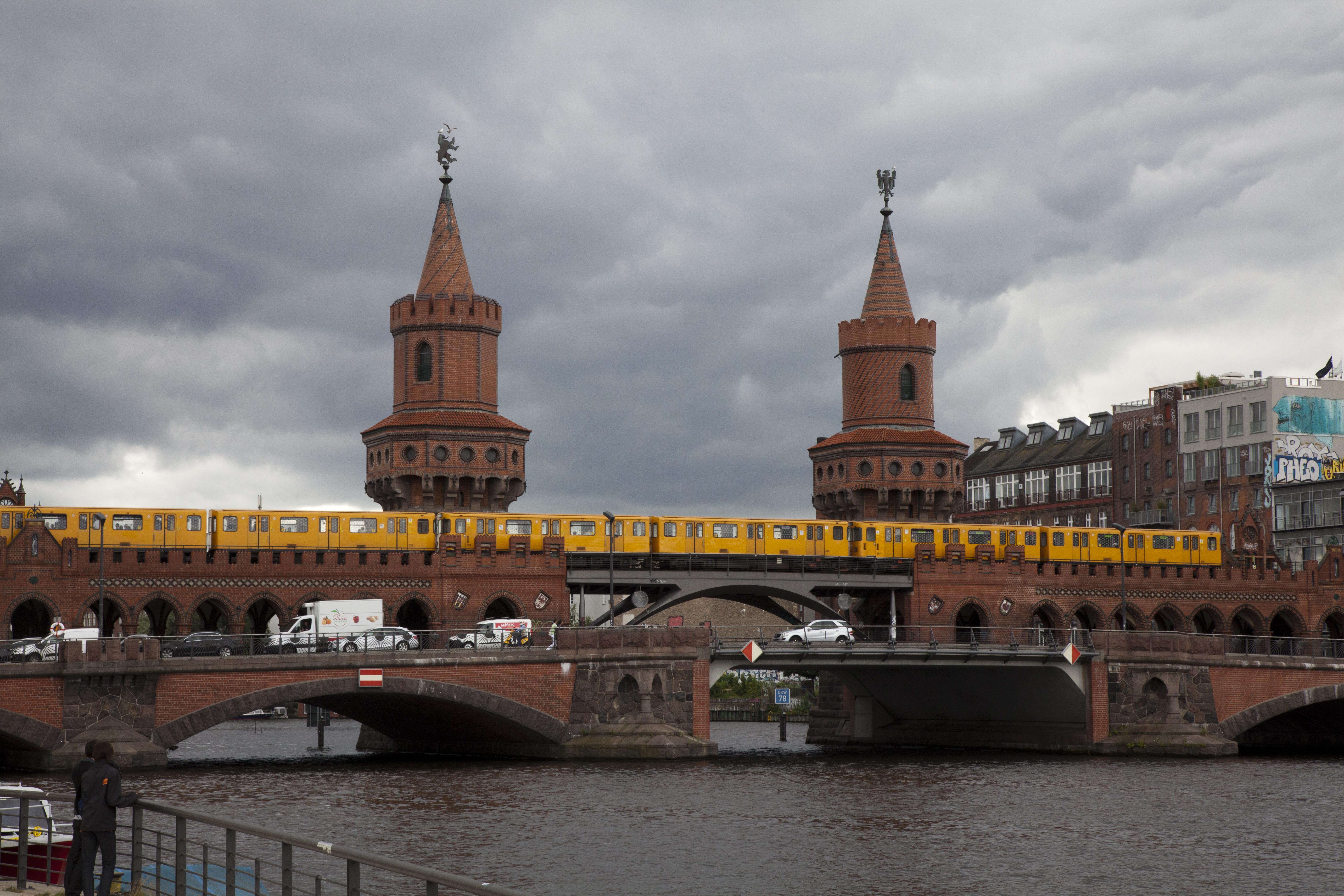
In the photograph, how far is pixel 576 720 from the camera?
Result: 61.4 m

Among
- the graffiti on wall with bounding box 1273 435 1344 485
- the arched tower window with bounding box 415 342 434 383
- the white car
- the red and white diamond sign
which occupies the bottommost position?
the red and white diamond sign

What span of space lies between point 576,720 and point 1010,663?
59.2 feet

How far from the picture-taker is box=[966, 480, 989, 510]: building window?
468ft

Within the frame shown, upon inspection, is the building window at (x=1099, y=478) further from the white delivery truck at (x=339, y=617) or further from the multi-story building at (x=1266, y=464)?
the white delivery truck at (x=339, y=617)

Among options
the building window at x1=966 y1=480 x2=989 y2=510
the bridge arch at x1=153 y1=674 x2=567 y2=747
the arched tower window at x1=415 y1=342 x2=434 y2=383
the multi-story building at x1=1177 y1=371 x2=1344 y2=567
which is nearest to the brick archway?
the bridge arch at x1=153 y1=674 x2=567 y2=747

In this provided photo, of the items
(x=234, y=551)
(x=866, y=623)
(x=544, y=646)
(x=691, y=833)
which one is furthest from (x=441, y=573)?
(x=691, y=833)

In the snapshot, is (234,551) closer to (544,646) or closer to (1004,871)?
(544,646)

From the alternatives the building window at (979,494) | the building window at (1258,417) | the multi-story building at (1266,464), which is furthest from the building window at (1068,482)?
the building window at (1258,417)

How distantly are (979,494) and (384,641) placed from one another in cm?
8781

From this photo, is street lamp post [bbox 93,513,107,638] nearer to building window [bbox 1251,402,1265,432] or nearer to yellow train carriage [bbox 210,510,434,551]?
yellow train carriage [bbox 210,510,434,551]

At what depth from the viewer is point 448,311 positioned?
8975cm

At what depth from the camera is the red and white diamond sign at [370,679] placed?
57.0 m

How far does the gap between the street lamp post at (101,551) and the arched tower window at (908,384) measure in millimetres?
45583

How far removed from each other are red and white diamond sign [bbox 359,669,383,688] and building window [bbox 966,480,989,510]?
92.5m
